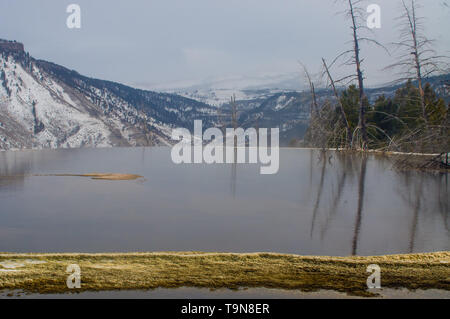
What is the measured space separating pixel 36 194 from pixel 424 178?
13118 mm

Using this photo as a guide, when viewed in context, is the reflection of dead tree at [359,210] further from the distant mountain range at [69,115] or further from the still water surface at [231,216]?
the distant mountain range at [69,115]

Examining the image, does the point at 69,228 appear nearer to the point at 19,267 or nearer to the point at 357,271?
the point at 19,267

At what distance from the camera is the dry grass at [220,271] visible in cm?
506

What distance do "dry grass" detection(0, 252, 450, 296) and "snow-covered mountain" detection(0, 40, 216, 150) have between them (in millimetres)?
72779

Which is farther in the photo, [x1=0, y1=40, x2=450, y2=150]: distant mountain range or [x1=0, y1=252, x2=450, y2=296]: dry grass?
[x1=0, y1=40, x2=450, y2=150]: distant mountain range

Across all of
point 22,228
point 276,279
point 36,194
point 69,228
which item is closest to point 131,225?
point 69,228

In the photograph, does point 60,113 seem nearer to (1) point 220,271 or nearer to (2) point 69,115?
(2) point 69,115

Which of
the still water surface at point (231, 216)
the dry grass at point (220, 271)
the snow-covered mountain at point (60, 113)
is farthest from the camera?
the snow-covered mountain at point (60, 113)

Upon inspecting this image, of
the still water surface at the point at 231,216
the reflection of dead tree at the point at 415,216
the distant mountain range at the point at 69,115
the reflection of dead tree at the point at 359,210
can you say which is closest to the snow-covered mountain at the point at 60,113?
the distant mountain range at the point at 69,115

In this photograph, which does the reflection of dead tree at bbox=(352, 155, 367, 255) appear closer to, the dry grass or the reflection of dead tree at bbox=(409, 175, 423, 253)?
the reflection of dead tree at bbox=(409, 175, 423, 253)

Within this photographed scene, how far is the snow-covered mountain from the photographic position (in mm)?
99500

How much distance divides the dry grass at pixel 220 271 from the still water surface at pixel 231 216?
635 millimetres

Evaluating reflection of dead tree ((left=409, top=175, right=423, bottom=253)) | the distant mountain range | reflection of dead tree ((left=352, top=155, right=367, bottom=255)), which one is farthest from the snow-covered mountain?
reflection of dead tree ((left=409, top=175, right=423, bottom=253))

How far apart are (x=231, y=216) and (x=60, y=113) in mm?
116272
